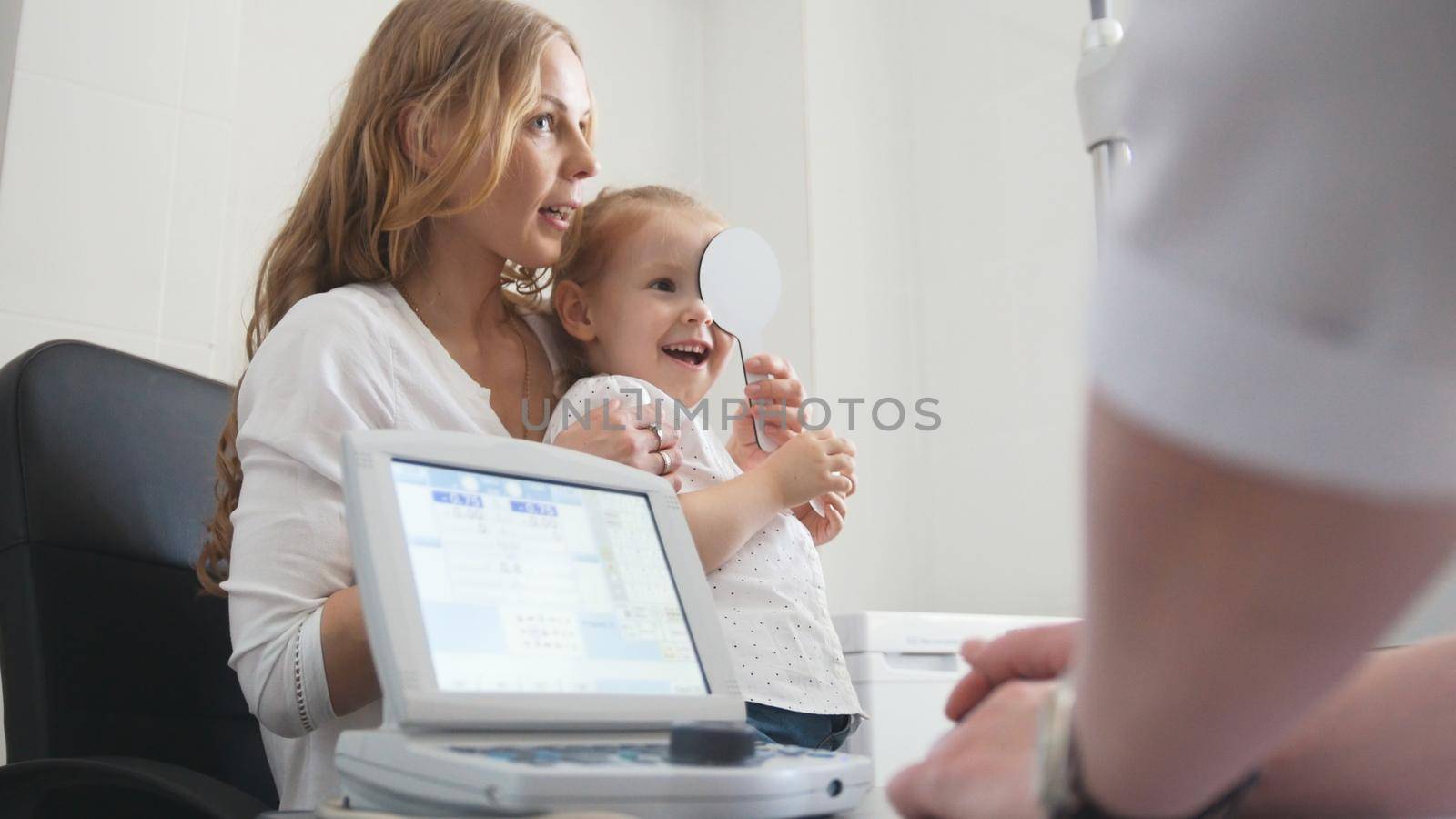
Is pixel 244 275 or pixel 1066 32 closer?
pixel 244 275

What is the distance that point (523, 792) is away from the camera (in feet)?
1.64

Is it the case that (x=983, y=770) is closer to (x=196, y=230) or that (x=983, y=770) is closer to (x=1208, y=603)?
(x=1208, y=603)

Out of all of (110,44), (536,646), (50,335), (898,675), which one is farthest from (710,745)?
(110,44)

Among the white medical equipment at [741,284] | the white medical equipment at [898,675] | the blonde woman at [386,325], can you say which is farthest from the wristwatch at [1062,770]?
the white medical equipment at [898,675]

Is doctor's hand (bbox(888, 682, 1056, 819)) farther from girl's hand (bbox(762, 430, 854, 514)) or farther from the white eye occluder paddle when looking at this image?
the white eye occluder paddle

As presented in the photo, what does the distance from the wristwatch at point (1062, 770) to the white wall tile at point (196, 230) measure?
1.73 metres

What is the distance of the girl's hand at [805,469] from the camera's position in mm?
1141

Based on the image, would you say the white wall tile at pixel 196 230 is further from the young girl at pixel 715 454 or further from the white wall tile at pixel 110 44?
the young girl at pixel 715 454

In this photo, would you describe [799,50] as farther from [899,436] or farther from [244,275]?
[244,275]

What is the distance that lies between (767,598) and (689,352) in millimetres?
322

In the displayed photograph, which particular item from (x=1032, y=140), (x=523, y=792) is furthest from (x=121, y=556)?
(x=1032, y=140)

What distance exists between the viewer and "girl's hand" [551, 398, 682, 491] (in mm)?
1050

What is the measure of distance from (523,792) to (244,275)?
167cm

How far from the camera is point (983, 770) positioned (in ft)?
1.38
